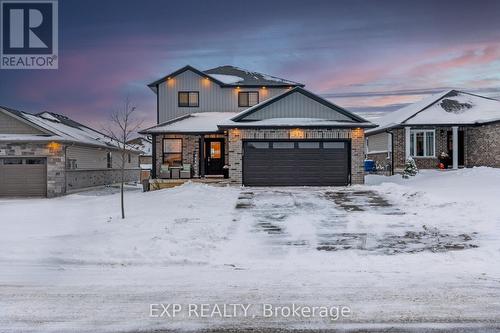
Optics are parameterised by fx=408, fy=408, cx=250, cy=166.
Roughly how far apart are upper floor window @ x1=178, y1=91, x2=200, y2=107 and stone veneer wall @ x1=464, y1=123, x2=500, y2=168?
62.7ft

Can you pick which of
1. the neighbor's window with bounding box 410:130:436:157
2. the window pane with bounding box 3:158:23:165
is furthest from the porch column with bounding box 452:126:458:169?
the window pane with bounding box 3:158:23:165

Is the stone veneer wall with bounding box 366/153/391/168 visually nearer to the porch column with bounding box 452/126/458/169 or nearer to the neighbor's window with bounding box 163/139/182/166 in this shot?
the porch column with bounding box 452/126/458/169

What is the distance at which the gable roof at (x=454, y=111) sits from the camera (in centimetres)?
2811

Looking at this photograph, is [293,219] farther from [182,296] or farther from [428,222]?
[182,296]

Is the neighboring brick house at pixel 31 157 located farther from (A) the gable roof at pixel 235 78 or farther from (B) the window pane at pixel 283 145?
(B) the window pane at pixel 283 145

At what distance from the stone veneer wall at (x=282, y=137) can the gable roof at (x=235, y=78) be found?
23.0 ft

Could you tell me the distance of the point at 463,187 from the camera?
18875mm

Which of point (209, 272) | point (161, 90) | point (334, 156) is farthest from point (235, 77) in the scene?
point (209, 272)

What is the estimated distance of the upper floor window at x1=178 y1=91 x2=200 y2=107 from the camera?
28828 mm

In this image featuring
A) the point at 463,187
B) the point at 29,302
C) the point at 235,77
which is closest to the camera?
the point at 29,302

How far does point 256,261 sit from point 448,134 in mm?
24739

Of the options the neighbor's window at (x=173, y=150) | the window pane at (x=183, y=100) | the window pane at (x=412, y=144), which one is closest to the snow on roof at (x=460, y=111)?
the window pane at (x=412, y=144)

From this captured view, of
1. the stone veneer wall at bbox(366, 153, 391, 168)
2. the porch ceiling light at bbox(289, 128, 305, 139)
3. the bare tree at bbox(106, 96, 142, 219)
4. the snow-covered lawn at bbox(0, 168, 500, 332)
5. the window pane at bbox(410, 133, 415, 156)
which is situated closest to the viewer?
the snow-covered lawn at bbox(0, 168, 500, 332)

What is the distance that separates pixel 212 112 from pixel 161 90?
390cm
